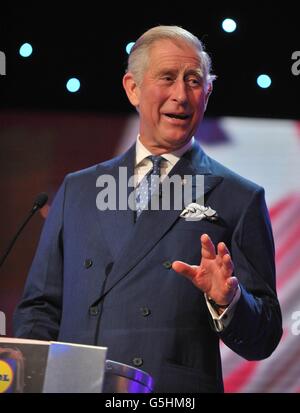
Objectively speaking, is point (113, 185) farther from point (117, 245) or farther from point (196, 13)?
point (196, 13)

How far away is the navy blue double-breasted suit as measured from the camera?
2.27 m

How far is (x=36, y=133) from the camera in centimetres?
365

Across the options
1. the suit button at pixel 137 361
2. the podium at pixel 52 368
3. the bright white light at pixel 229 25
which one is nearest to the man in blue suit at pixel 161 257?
the suit button at pixel 137 361

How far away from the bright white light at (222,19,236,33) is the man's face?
115 cm

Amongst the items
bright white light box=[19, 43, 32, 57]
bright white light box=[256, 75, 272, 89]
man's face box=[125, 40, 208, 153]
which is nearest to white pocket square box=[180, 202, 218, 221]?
man's face box=[125, 40, 208, 153]

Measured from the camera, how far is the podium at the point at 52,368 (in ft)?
4.87

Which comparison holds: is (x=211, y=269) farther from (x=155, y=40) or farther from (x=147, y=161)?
(x=155, y=40)

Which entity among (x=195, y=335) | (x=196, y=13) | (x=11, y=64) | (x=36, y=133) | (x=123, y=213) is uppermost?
(x=196, y=13)

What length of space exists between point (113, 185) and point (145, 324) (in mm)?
497

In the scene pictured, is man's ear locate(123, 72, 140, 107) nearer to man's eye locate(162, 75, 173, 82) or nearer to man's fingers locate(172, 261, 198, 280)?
man's eye locate(162, 75, 173, 82)

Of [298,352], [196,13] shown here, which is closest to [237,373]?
[298,352]

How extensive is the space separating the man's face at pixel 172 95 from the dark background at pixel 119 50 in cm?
109

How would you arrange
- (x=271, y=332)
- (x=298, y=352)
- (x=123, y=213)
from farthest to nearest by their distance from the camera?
(x=298, y=352)
(x=123, y=213)
(x=271, y=332)

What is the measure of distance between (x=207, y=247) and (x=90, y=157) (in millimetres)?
1865
